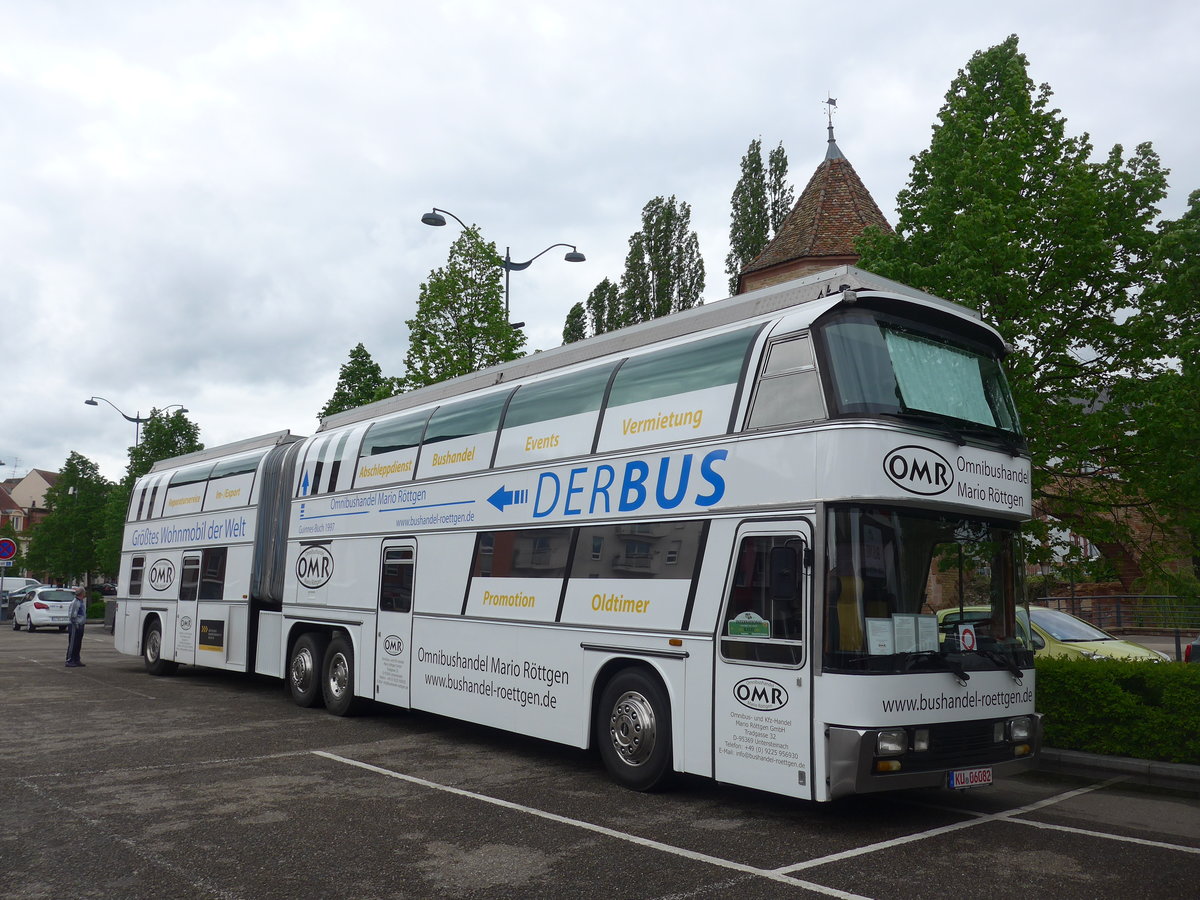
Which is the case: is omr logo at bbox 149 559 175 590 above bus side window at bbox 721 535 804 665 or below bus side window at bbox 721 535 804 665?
above

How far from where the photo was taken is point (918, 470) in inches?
309

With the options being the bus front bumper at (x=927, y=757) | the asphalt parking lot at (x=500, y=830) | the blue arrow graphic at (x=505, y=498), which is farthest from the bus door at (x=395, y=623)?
the bus front bumper at (x=927, y=757)

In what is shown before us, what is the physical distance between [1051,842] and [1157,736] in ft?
11.9

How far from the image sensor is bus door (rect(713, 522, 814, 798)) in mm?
7586

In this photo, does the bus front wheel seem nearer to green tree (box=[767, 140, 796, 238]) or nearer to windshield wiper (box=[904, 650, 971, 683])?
windshield wiper (box=[904, 650, 971, 683])

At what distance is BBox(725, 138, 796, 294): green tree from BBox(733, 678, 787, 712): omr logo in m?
40.8

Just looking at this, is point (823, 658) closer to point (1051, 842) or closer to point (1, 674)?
point (1051, 842)

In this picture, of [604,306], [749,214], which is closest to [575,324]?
[604,306]

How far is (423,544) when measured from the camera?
40.9 feet

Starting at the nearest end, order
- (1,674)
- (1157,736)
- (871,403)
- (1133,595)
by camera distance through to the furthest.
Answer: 1. (871,403)
2. (1157,736)
3. (1,674)
4. (1133,595)

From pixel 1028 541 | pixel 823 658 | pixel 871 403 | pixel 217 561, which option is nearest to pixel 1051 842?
pixel 823 658

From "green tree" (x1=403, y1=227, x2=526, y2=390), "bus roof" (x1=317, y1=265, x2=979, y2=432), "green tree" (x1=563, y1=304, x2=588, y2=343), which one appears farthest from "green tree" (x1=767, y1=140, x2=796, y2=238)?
"bus roof" (x1=317, y1=265, x2=979, y2=432)

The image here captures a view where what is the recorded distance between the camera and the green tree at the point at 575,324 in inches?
2222

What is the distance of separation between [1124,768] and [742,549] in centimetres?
A: 506
